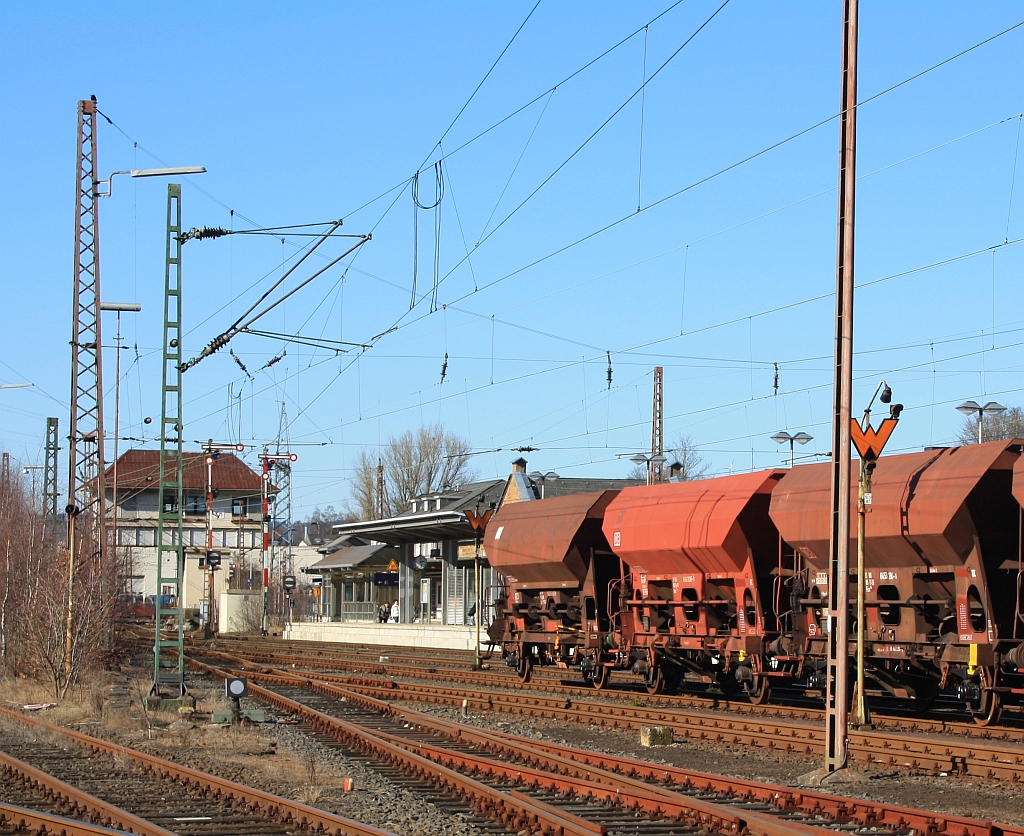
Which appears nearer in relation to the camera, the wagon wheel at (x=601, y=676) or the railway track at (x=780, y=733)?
the railway track at (x=780, y=733)

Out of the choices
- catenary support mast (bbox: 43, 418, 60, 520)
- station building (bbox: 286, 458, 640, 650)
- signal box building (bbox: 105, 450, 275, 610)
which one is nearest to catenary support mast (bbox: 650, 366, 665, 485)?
station building (bbox: 286, 458, 640, 650)

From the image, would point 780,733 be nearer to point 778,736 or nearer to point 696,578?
point 778,736

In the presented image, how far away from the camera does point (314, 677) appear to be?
29.7 meters

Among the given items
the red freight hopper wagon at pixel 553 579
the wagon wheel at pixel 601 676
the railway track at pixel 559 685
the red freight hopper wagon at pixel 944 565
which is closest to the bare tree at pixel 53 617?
the railway track at pixel 559 685

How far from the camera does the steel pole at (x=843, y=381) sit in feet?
44.3

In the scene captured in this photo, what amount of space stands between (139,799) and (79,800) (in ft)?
1.91

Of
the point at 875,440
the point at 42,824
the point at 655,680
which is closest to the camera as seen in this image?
the point at 42,824

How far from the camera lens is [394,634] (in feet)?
166

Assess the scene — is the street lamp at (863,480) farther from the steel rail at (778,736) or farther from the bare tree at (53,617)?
the bare tree at (53,617)

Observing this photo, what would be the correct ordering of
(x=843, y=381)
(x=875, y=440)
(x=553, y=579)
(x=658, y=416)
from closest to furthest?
(x=843, y=381) < (x=875, y=440) < (x=553, y=579) < (x=658, y=416)

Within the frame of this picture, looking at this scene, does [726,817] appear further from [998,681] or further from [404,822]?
[998,681]

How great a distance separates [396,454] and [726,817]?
91858 millimetres

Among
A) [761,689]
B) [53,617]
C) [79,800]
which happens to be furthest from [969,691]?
[53,617]

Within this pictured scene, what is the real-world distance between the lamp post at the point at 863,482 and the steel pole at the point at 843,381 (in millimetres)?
2243
